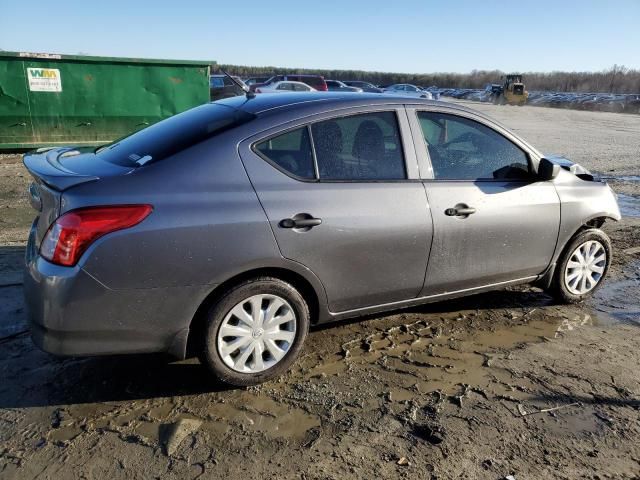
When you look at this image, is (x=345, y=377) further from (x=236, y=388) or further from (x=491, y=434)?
(x=491, y=434)

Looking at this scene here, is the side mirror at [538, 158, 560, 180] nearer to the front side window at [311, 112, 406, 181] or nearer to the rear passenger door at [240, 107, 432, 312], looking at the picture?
the rear passenger door at [240, 107, 432, 312]

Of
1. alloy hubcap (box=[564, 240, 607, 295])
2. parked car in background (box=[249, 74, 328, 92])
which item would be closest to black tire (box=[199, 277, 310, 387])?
alloy hubcap (box=[564, 240, 607, 295])

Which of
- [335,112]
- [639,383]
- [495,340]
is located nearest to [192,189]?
[335,112]

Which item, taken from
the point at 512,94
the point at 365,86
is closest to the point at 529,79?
the point at 512,94

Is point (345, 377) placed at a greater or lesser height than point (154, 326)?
lesser

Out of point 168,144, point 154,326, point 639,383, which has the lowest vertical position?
point 639,383

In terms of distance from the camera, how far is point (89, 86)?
1105cm

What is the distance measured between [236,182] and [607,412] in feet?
8.24

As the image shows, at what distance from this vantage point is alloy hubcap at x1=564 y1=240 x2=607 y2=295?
181 inches

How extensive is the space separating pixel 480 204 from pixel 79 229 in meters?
2.62

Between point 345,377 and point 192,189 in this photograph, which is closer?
point 192,189

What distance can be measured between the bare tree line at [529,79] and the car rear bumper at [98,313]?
61.3m

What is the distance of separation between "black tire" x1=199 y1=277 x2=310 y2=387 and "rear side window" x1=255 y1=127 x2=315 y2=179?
0.67 meters

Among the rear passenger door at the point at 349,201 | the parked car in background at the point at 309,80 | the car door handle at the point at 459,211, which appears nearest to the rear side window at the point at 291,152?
the rear passenger door at the point at 349,201
